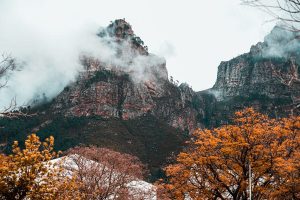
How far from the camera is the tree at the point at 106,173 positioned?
30.3 metres

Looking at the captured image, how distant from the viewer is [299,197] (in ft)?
77.0

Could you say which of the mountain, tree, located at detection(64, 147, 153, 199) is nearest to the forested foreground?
tree, located at detection(64, 147, 153, 199)

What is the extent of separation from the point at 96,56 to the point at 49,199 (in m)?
188

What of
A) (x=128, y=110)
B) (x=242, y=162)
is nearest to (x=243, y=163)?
(x=242, y=162)

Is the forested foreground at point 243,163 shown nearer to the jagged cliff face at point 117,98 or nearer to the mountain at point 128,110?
the mountain at point 128,110

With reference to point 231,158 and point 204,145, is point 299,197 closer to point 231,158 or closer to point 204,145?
point 231,158

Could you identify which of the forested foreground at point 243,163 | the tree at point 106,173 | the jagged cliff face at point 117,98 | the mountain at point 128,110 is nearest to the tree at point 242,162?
the forested foreground at point 243,163

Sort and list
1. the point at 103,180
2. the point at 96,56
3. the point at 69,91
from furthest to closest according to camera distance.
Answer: the point at 96,56, the point at 69,91, the point at 103,180

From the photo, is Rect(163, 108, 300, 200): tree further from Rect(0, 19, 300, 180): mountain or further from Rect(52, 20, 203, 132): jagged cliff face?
Rect(52, 20, 203, 132): jagged cliff face

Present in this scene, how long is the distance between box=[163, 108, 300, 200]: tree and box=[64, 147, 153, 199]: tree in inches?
291

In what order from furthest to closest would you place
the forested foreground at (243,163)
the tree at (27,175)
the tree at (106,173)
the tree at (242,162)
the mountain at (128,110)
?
the mountain at (128,110), the tree at (106,173), the tree at (242,162), the forested foreground at (243,163), the tree at (27,175)

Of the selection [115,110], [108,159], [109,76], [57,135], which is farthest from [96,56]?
[108,159]

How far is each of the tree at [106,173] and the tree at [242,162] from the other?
24.2 feet

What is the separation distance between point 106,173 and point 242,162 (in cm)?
1340
